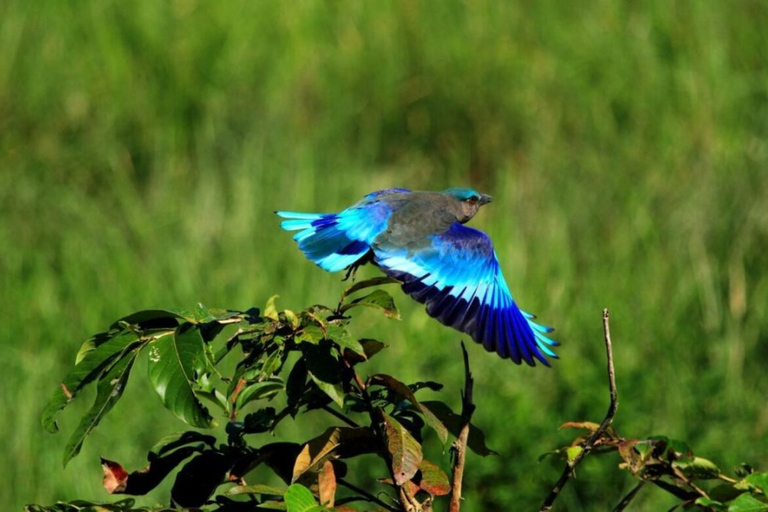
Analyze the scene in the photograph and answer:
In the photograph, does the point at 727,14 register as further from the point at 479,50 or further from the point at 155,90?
the point at 155,90

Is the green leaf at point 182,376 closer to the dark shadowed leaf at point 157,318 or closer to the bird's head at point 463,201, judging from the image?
the dark shadowed leaf at point 157,318

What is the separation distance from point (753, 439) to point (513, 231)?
154 centimetres

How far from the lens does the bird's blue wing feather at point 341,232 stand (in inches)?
103

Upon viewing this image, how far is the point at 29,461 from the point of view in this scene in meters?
4.24

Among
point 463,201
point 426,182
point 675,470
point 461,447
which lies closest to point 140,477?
point 461,447

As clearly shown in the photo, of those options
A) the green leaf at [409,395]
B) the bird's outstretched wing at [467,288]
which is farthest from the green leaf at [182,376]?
the bird's outstretched wing at [467,288]

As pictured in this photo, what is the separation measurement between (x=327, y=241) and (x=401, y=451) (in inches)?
43.7

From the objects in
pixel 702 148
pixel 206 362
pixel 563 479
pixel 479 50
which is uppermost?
pixel 479 50

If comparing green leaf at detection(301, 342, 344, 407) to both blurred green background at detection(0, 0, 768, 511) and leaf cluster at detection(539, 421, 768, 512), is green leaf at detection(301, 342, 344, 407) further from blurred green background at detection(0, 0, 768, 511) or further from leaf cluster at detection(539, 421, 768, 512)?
blurred green background at detection(0, 0, 768, 511)

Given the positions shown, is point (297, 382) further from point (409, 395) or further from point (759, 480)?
point (759, 480)

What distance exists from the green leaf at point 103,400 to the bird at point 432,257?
76cm

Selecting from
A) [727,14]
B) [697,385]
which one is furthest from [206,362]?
[727,14]

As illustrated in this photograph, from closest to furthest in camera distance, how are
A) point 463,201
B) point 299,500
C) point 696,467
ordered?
point 299,500, point 696,467, point 463,201

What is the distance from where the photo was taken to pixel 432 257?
8.35 ft
